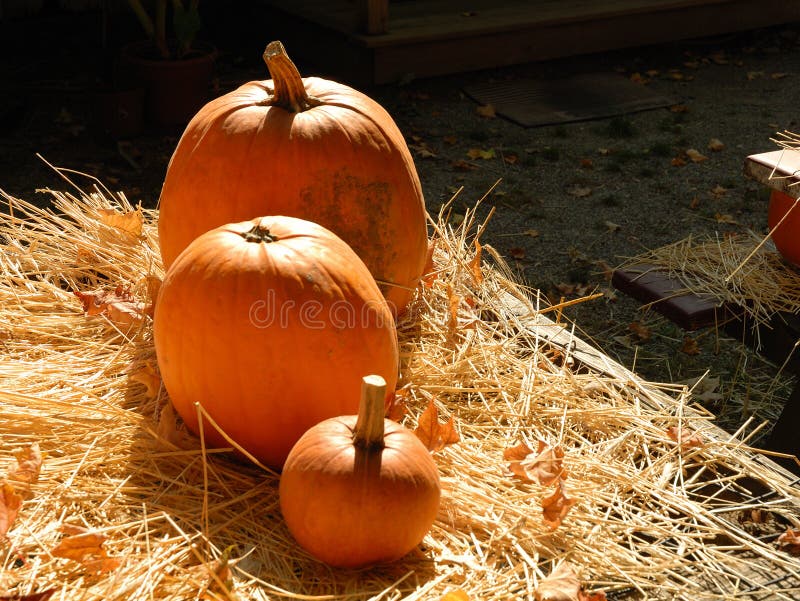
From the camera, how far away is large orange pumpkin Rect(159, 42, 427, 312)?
224 cm

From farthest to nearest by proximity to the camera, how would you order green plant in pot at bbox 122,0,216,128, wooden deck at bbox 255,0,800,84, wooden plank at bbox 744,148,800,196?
wooden deck at bbox 255,0,800,84, green plant in pot at bbox 122,0,216,128, wooden plank at bbox 744,148,800,196

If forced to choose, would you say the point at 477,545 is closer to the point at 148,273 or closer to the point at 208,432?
the point at 208,432

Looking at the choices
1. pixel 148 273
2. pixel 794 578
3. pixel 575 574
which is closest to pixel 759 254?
pixel 794 578

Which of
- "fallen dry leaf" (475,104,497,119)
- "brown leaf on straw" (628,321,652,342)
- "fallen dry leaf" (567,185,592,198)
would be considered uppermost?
"fallen dry leaf" (475,104,497,119)

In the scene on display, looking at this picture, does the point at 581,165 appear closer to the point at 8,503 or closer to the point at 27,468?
the point at 27,468

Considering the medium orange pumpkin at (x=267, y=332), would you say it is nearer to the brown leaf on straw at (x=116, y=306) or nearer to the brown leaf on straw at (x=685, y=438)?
the brown leaf on straw at (x=116, y=306)

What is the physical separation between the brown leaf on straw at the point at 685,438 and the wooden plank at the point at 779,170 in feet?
3.18

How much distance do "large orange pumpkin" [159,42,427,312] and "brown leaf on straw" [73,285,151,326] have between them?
204mm

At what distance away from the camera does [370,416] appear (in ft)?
5.39

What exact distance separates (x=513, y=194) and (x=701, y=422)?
→ 10.6 ft

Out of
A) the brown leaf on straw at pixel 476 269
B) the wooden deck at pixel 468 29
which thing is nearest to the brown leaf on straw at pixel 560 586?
the brown leaf on straw at pixel 476 269

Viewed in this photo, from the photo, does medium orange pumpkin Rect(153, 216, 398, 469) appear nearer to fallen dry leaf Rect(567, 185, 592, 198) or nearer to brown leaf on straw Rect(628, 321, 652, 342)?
brown leaf on straw Rect(628, 321, 652, 342)

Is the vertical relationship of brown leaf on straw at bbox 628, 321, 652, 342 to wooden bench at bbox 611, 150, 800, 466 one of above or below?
below

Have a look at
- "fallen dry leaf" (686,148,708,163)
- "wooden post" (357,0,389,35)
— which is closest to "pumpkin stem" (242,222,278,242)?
"fallen dry leaf" (686,148,708,163)
